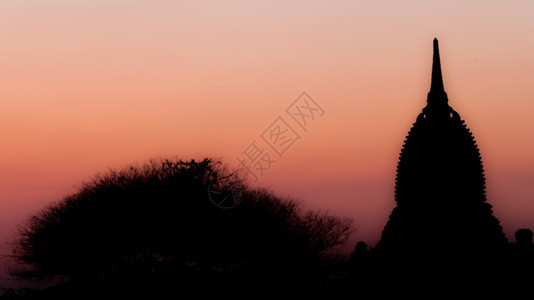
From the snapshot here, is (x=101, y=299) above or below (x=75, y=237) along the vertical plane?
below

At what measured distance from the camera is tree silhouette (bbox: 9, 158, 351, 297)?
53688 millimetres

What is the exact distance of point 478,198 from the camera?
36.5 m

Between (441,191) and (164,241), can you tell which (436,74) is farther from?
(164,241)

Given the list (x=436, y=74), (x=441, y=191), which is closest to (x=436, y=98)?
(x=436, y=74)

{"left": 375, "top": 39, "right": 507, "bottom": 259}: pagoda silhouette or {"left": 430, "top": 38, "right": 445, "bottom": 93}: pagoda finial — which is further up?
{"left": 430, "top": 38, "right": 445, "bottom": 93}: pagoda finial

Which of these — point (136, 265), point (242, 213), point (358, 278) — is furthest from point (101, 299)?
point (358, 278)

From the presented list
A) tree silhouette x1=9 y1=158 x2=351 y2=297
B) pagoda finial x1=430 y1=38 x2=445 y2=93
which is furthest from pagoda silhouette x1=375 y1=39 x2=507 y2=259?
tree silhouette x1=9 y1=158 x2=351 y2=297

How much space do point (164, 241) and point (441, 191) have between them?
2317 cm

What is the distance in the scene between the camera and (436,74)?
3766 cm

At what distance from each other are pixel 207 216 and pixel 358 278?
19.4m

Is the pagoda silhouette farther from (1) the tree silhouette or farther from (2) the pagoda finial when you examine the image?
(1) the tree silhouette

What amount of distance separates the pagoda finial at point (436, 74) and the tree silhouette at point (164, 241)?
63.3 ft

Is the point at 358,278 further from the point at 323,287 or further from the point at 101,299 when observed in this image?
the point at 101,299

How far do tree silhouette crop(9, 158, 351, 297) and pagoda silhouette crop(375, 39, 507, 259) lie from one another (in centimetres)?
1726
